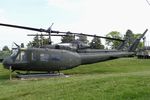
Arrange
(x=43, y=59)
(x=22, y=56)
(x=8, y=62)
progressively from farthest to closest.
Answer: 1. (x=43, y=59)
2. (x=22, y=56)
3. (x=8, y=62)

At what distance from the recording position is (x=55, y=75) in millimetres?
25422

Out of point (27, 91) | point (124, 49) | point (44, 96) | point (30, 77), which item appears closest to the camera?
point (44, 96)

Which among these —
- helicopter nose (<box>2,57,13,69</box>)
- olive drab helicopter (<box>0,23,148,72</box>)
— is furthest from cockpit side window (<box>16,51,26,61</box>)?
helicopter nose (<box>2,57,13,69</box>)

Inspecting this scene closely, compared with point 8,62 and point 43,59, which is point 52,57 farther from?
point 8,62

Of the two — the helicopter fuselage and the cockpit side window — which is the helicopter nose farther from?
the cockpit side window

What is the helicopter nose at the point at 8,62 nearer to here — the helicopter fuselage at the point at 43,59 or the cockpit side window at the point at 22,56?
the helicopter fuselage at the point at 43,59

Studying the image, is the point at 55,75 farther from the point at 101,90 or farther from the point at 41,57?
the point at 101,90

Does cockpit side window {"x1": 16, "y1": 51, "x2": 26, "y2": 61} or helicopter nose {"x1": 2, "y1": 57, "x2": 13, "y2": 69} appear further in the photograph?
cockpit side window {"x1": 16, "y1": 51, "x2": 26, "y2": 61}

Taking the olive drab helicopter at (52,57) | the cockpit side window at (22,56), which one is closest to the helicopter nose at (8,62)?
the olive drab helicopter at (52,57)

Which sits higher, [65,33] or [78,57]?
[65,33]

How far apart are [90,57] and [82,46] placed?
3.81ft

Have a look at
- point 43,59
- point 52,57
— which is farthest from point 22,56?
point 52,57

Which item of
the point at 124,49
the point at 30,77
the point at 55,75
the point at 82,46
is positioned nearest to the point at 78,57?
the point at 82,46

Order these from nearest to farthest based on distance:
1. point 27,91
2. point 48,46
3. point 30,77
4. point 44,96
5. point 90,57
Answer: point 44,96 → point 27,91 → point 30,77 → point 48,46 → point 90,57
